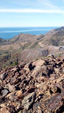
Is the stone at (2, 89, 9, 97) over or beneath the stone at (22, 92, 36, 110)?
beneath

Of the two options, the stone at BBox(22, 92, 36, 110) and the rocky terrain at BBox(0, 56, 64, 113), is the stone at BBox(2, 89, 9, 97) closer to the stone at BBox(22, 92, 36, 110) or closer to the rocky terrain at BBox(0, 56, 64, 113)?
the rocky terrain at BBox(0, 56, 64, 113)

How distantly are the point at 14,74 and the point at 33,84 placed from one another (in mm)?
4150

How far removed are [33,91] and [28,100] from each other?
1.83 meters

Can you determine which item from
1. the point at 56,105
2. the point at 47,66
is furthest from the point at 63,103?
the point at 47,66

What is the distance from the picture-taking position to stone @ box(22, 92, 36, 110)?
1413 cm

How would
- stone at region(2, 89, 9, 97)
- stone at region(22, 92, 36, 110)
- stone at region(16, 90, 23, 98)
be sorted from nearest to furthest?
stone at region(22, 92, 36, 110) → stone at region(16, 90, 23, 98) → stone at region(2, 89, 9, 97)

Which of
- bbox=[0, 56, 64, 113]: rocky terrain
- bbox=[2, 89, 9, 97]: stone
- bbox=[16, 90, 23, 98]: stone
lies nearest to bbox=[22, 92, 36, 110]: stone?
bbox=[0, 56, 64, 113]: rocky terrain

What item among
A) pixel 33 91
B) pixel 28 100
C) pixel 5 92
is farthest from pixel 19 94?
pixel 5 92

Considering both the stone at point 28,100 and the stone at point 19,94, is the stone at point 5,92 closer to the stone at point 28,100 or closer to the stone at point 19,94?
the stone at point 19,94

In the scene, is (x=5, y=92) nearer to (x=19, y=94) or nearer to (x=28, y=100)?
(x=19, y=94)

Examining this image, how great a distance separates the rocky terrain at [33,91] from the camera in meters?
13.6

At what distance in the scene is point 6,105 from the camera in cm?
1462

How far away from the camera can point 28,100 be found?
14.6m

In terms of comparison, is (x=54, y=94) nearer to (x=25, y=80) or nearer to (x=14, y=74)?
(x=25, y=80)
